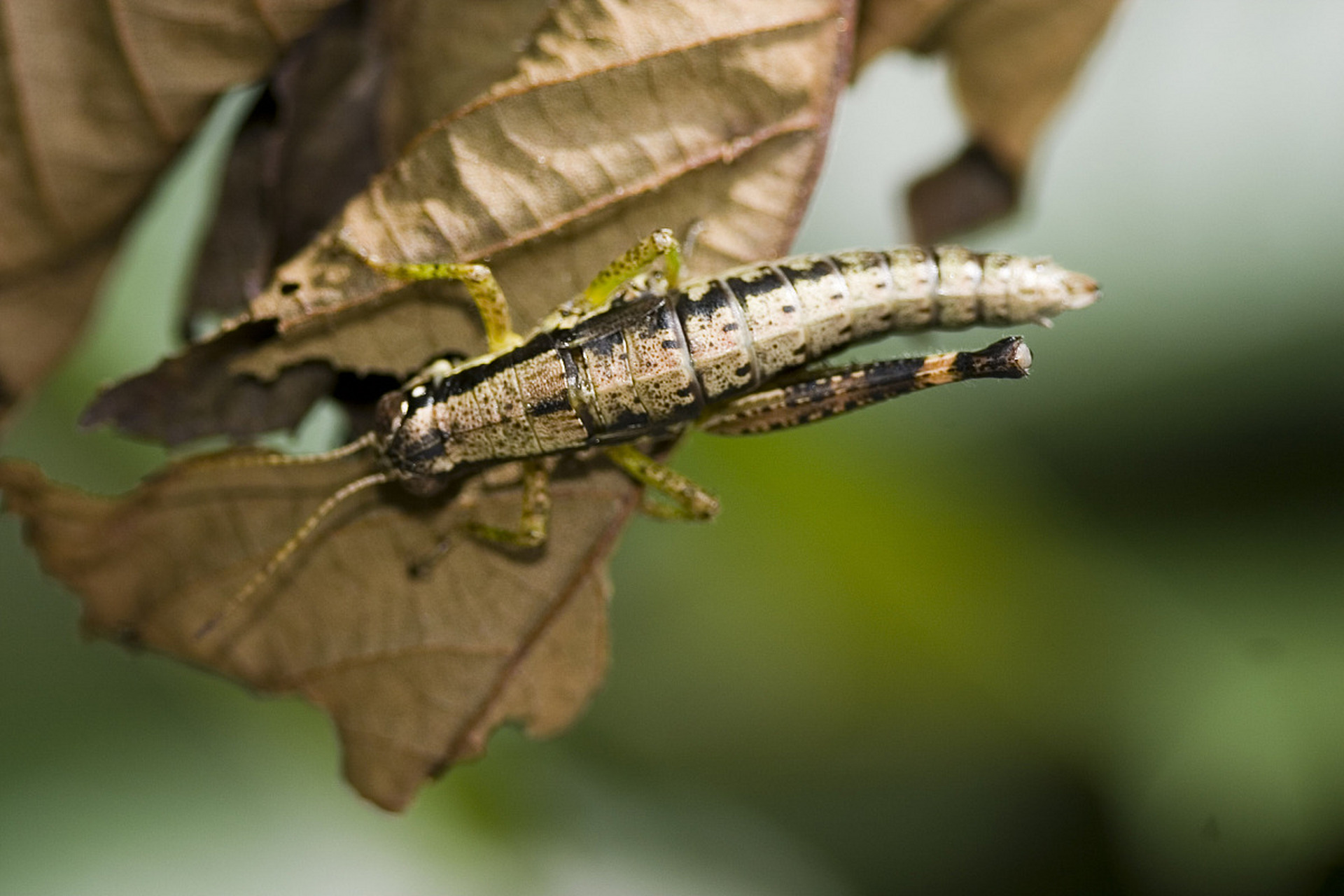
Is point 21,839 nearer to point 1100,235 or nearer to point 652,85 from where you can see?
point 652,85

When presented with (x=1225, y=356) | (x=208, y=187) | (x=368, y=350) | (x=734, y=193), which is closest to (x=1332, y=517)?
(x=1225, y=356)

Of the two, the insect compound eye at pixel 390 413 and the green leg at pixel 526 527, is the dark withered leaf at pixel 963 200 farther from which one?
the insect compound eye at pixel 390 413

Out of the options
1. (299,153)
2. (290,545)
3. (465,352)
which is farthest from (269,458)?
(299,153)

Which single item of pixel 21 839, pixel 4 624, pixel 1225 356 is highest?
pixel 1225 356

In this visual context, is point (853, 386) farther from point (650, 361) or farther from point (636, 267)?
point (636, 267)

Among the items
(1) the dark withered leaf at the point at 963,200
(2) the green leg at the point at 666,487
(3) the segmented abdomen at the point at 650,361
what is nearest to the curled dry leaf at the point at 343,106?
(3) the segmented abdomen at the point at 650,361

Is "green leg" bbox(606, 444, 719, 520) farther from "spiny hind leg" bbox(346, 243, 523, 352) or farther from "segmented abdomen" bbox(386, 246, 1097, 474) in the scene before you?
"spiny hind leg" bbox(346, 243, 523, 352)
